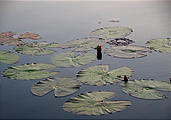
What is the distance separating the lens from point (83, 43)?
336 cm

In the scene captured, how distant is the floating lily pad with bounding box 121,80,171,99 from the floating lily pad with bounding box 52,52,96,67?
0.58 m

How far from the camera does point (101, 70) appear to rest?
8.84 ft

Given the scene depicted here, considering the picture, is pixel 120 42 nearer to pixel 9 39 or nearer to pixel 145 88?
pixel 145 88

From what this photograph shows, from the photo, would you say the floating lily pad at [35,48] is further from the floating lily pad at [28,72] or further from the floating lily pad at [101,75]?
the floating lily pad at [101,75]

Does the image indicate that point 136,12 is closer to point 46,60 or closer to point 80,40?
point 80,40

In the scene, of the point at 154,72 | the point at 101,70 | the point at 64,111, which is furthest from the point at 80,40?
the point at 64,111

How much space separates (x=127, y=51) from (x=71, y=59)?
0.56m

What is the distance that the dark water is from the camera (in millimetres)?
2195

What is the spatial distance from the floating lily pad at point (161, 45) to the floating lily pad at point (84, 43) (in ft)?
1.67

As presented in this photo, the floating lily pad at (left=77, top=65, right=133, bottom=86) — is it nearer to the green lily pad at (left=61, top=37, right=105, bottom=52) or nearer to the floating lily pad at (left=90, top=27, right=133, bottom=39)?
the green lily pad at (left=61, top=37, right=105, bottom=52)

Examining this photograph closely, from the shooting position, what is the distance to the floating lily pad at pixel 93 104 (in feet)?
7.00

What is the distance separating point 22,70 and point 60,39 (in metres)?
0.91

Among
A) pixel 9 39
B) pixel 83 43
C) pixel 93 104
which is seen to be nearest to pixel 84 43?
pixel 83 43

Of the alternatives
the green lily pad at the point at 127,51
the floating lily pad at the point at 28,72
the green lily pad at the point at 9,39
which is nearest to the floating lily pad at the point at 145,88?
the green lily pad at the point at 127,51
